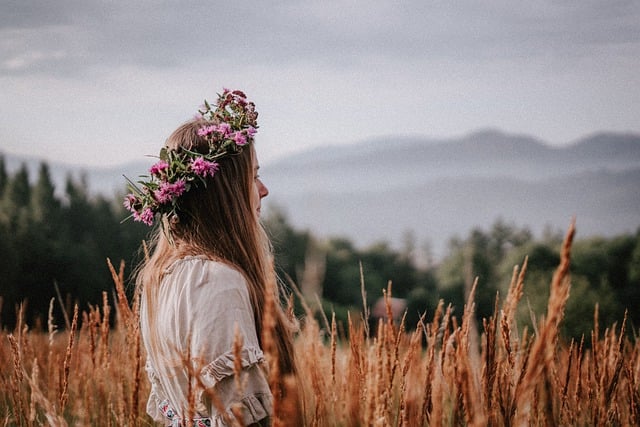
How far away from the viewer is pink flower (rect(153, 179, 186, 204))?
1.80 m

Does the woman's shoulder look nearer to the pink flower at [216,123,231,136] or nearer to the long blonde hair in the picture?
the long blonde hair

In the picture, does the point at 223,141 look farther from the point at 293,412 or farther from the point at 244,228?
the point at 293,412

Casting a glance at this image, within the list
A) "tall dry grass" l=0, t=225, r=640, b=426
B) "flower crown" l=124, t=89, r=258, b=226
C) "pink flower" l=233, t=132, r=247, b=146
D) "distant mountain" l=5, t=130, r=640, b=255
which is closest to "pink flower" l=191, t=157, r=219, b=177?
"flower crown" l=124, t=89, r=258, b=226

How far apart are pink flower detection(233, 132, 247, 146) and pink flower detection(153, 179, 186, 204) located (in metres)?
0.23

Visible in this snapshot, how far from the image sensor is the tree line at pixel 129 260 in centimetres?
1916

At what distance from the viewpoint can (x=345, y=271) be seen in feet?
129

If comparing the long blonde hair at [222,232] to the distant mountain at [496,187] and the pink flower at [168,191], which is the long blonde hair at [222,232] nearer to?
the pink flower at [168,191]

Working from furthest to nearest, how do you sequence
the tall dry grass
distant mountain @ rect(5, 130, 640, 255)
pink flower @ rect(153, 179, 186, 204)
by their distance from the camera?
distant mountain @ rect(5, 130, 640, 255) < pink flower @ rect(153, 179, 186, 204) < the tall dry grass

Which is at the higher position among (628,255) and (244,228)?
(244,228)

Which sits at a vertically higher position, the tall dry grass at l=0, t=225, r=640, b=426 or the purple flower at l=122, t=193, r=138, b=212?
the purple flower at l=122, t=193, r=138, b=212

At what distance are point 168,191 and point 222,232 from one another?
24 centimetres

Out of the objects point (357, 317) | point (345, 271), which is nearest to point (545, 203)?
point (345, 271)

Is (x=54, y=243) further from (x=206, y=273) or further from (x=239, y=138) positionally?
(x=206, y=273)

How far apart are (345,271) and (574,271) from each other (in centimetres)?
1676
